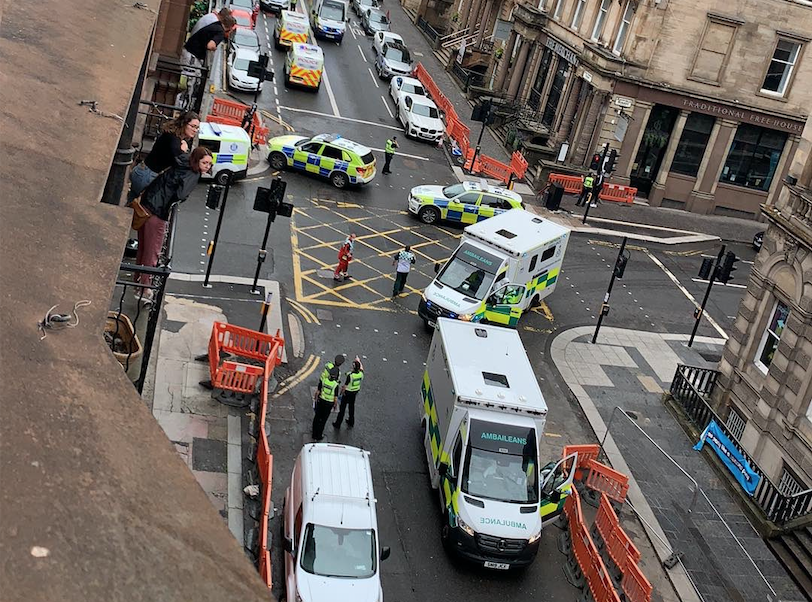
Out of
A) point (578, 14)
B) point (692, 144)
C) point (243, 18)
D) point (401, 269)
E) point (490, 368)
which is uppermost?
point (578, 14)

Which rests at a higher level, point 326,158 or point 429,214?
point 326,158

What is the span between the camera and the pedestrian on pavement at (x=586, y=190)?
42812mm

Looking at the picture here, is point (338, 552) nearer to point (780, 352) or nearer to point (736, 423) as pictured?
point (780, 352)

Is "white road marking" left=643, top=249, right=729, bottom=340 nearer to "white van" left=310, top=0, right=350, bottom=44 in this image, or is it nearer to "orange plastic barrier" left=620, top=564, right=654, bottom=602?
"orange plastic barrier" left=620, top=564, right=654, bottom=602

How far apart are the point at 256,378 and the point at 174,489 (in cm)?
1811

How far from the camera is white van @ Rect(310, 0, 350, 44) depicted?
6219cm

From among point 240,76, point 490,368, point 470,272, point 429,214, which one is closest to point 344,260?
point 470,272

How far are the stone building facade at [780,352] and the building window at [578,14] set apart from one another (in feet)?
87.9

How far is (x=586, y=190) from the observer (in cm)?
4359

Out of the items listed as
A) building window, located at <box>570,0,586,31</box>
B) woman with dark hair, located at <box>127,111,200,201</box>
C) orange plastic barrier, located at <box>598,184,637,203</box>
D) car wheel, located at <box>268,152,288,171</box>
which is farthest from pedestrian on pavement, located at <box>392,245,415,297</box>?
building window, located at <box>570,0,586,31</box>

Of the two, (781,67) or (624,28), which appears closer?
(781,67)

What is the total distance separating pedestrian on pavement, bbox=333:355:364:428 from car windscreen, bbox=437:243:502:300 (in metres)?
7.15

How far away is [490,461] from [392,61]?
41629mm

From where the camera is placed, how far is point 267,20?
209 ft
